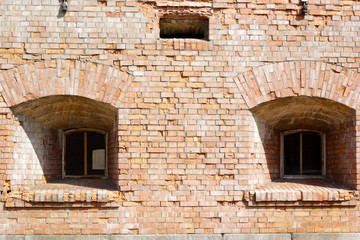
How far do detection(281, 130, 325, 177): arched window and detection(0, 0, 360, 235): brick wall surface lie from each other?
28.7 inches

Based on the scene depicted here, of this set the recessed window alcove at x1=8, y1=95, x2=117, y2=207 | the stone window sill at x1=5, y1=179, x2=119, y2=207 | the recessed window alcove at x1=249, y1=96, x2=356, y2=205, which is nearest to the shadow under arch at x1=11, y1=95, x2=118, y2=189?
the recessed window alcove at x1=8, y1=95, x2=117, y2=207

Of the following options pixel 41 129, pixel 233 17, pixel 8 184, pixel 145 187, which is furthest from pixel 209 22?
pixel 8 184

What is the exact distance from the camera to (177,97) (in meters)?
→ 4.58

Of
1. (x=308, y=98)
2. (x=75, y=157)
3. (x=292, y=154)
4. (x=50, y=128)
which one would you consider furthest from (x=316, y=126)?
(x=50, y=128)

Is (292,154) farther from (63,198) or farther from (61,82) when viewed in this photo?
(61,82)

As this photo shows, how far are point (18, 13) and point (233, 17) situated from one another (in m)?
2.74

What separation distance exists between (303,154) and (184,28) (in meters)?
2.60

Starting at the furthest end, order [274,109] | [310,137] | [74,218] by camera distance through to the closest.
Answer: [310,137] → [274,109] → [74,218]

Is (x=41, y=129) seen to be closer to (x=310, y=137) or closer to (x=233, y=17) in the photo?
(x=233, y=17)

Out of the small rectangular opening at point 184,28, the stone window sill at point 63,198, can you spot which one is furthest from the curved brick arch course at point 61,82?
the stone window sill at point 63,198

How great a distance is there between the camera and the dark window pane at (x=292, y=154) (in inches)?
215

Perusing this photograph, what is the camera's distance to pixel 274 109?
4.89 m

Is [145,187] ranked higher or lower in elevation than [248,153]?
lower

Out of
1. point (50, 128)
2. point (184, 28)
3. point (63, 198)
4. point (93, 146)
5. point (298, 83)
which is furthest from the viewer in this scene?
point (93, 146)
